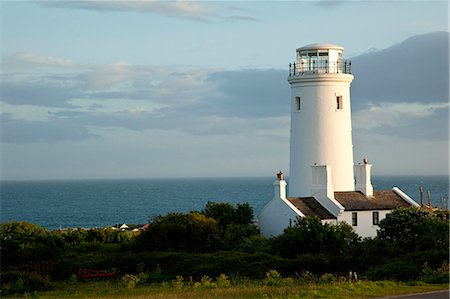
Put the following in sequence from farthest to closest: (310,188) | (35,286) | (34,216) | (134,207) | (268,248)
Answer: (134,207), (34,216), (310,188), (268,248), (35,286)

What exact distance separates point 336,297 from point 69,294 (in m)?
8.21

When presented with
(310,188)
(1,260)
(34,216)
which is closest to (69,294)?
(1,260)

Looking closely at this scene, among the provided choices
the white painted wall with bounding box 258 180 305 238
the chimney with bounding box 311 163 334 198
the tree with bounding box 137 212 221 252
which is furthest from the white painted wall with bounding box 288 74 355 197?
the tree with bounding box 137 212 221 252

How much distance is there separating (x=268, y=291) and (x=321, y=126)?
19.8 metres

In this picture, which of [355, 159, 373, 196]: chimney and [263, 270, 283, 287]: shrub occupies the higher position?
[355, 159, 373, 196]: chimney

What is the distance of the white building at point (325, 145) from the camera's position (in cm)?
3762

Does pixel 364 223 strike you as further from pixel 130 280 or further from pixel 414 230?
pixel 130 280

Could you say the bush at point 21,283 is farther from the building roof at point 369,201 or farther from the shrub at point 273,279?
the building roof at point 369,201

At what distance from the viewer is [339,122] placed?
39.3 meters

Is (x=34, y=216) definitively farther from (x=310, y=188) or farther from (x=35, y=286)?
(x=35, y=286)

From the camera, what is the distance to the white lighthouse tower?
Answer: 128 ft

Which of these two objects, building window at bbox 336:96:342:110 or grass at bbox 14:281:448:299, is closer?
grass at bbox 14:281:448:299

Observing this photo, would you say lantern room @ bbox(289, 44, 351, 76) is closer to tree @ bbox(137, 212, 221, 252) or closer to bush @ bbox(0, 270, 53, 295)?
tree @ bbox(137, 212, 221, 252)

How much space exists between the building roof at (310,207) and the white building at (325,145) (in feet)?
0.20
